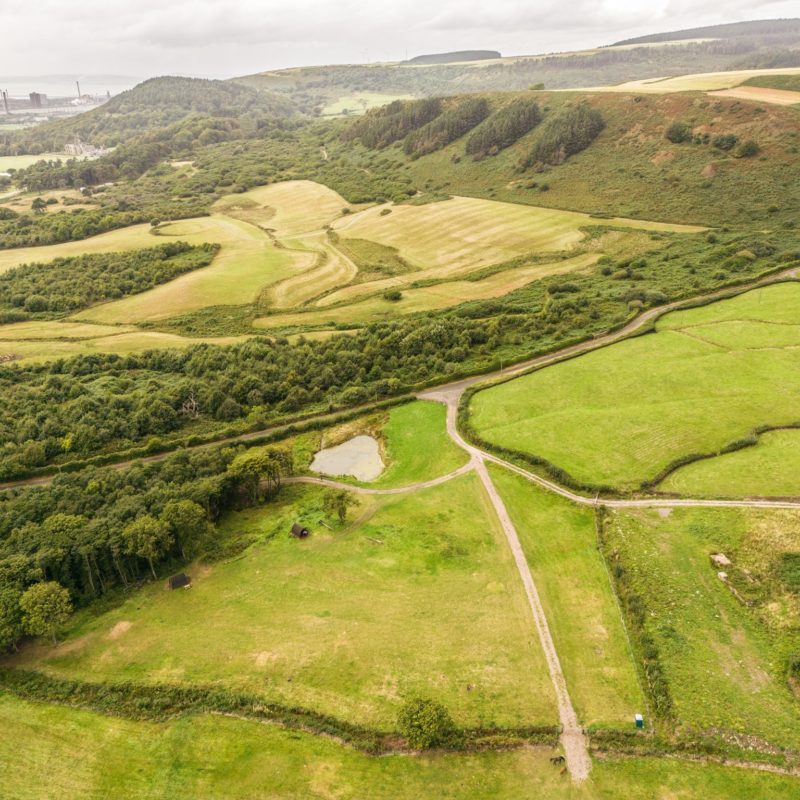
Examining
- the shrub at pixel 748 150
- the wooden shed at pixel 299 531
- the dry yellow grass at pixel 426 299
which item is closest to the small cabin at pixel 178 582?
the wooden shed at pixel 299 531

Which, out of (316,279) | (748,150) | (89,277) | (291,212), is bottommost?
(316,279)

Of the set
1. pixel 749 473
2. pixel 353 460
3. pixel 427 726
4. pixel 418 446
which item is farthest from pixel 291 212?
pixel 427 726

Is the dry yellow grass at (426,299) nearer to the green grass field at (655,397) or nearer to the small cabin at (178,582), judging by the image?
the green grass field at (655,397)

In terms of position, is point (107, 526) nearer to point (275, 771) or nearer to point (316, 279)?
point (275, 771)

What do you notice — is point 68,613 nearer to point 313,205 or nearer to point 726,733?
point 726,733

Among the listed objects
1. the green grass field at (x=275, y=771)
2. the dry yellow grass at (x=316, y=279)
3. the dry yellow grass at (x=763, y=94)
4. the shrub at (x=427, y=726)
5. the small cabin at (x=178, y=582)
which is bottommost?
the green grass field at (x=275, y=771)

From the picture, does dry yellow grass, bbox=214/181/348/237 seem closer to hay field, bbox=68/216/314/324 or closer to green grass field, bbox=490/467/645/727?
hay field, bbox=68/216/314/324

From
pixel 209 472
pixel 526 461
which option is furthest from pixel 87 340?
pixel 526 461
